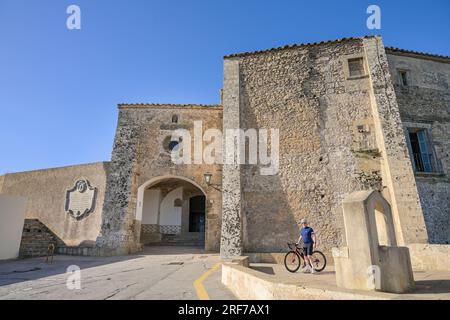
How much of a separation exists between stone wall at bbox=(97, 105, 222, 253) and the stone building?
0.17 feet

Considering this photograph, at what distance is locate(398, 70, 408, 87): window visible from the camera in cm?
1067

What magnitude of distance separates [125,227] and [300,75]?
10.4 metres

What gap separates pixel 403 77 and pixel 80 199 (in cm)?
1938

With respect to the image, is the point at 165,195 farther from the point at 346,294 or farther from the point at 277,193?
the point at 346,294

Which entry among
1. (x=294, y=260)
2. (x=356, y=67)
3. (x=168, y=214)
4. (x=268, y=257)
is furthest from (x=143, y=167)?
(x=356, y=67)

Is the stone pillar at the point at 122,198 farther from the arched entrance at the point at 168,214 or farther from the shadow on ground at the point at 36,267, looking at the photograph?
the arched entrance at the point at 168,214

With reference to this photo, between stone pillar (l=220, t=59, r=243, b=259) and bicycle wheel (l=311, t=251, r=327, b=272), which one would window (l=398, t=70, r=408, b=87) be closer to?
stone pillar (l=220, t=59, r=243, b=259)

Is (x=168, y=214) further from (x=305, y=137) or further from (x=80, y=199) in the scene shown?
(x=305, y=137)

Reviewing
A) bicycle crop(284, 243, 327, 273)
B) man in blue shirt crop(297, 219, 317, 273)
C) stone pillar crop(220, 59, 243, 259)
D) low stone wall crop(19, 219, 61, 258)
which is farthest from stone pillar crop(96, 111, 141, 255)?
man in blue shirt crop(297, 219, 317, 273)

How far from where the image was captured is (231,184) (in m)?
9.59

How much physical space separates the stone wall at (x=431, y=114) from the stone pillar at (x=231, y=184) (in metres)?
6.58

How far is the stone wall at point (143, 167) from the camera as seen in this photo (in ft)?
39.1

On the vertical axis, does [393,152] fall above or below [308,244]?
above

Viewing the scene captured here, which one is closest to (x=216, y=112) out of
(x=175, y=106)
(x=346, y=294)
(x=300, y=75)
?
(x=175, y=106)
